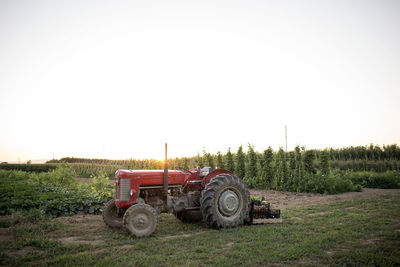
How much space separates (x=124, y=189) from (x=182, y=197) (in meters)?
1.52

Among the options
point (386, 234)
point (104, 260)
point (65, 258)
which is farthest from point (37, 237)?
point (386, 234)

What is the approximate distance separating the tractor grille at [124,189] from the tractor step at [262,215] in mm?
3235

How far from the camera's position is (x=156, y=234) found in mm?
6082

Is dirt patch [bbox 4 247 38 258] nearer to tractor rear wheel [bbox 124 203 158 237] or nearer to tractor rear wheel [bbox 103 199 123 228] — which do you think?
tractor rear wheel [bbox 124 203 158 237]

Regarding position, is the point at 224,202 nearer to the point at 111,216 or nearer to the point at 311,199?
the point at 111,216

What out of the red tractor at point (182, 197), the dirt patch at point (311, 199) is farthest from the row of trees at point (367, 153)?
the red tractor at point (182, 197)

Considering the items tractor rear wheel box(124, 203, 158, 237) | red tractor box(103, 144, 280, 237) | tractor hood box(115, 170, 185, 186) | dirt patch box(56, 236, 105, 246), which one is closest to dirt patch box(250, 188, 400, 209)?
red tractor box(103, 144, 280, 237)

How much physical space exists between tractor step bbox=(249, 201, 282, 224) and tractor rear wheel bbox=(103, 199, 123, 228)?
3.47m

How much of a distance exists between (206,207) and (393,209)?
6133 mm

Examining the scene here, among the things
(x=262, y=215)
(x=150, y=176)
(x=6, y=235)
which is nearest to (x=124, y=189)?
(x=150, y=176)

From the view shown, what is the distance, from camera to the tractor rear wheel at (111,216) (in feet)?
22.0

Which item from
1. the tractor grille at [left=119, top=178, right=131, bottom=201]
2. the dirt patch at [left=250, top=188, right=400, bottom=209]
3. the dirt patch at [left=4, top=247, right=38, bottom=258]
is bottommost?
the dirt patch at [left=250, top=188, right=400, bottom=209]

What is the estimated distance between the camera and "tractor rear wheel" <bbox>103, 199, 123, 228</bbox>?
6.71 meters

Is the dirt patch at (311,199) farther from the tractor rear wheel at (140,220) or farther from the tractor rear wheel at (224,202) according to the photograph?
the tractor rear wheel at (140,220)
